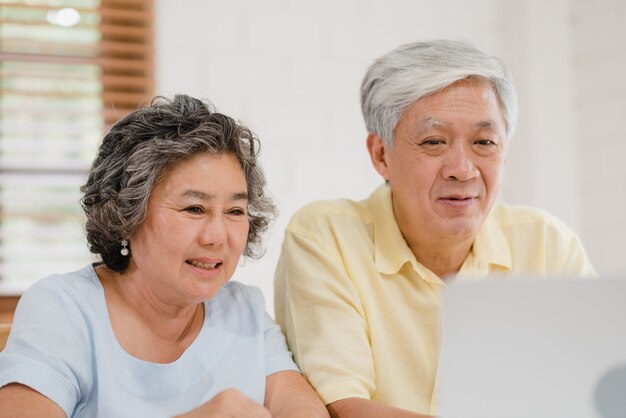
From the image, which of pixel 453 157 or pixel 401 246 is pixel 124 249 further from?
pixel 453 157

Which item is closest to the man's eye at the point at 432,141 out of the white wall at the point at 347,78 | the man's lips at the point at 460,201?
the man's lips at the point at 460,201

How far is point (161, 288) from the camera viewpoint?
1572 millimetres

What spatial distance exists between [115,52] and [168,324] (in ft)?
5.54

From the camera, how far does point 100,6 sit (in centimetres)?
299

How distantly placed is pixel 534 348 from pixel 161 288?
3.20ft

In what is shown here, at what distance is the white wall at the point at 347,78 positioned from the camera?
297 cm

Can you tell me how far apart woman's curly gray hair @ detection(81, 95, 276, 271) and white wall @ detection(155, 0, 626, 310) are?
1.25 meters

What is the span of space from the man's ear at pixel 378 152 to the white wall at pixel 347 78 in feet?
3.40

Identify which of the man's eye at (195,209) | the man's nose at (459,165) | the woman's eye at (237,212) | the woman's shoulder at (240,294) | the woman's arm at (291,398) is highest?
the man's nose at (459,165)

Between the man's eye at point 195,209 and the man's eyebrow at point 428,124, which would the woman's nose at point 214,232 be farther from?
the man's eyebrow at point 428,124

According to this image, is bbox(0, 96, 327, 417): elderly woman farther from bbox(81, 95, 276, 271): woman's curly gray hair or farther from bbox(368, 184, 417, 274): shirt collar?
bbox(368, 184, 417, 274): shirt collar

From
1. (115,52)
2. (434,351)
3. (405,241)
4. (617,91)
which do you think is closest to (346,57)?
(115,52)

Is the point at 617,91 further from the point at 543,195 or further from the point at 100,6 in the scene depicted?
the point at 100,6

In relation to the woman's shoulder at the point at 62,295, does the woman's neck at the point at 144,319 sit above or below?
below
